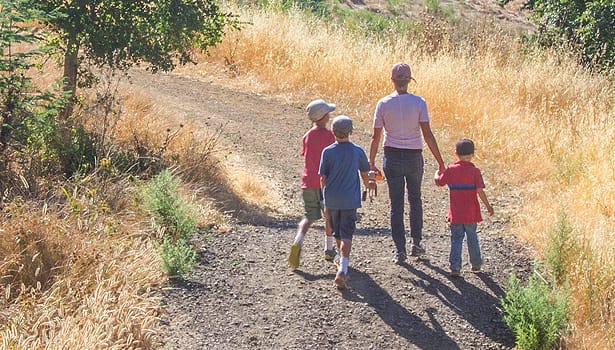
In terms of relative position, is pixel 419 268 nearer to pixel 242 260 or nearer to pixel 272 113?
pixel 242 260

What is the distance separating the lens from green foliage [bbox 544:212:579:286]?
7.60 m

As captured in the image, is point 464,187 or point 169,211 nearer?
point 464,187

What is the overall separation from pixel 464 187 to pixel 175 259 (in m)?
2.44

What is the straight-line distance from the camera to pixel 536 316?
646 centimetres

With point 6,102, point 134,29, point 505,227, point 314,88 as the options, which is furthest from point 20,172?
point 314,88

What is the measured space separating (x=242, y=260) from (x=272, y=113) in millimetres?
6838

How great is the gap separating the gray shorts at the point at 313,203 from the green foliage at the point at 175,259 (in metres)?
1.03

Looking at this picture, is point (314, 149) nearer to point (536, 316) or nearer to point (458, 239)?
point (458, 239)

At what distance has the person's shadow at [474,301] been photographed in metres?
6.83

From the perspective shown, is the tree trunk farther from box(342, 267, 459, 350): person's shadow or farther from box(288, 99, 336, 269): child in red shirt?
box(342, 267, 459, 350): person's shadow

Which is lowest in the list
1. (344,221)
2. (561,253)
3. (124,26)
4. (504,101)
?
(504,101)

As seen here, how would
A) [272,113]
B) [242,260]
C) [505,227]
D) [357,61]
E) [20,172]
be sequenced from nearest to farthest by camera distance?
[242,260], [20,172], [505,227], [272,113], [357,61]

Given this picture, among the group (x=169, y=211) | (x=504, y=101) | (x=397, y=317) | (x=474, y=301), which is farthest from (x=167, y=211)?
(x=504, y=101)

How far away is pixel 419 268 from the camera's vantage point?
785cm
